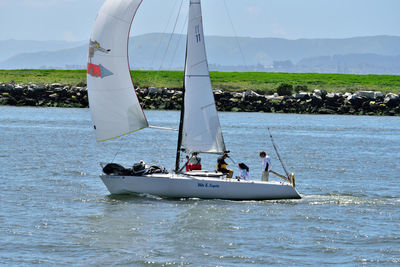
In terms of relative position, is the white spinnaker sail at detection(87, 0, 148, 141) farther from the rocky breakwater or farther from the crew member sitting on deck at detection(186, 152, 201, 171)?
the rocky breakwater

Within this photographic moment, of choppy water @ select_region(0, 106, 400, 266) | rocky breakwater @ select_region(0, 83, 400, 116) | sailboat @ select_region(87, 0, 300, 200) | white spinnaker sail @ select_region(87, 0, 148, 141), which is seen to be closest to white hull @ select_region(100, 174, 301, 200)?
sailboat @ select_region(87, 0, 300, 200)

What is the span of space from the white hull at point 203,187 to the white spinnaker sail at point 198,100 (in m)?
1.80

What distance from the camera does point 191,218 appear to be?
21875 mm

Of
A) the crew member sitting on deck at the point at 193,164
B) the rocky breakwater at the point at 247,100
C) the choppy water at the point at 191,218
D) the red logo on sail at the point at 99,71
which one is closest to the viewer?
the choppy water at the point at 191,218

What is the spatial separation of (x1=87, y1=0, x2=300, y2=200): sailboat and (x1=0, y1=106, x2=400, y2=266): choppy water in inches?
18.1

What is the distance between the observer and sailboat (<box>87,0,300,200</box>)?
24234 millimetres

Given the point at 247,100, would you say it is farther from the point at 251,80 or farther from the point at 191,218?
the point at 191,218

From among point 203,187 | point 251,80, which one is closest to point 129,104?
point 203,187

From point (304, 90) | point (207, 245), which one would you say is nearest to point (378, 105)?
point (304, 90)

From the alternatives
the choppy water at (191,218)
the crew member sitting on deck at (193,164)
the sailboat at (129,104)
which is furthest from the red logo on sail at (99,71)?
the choppy water at (191,218)

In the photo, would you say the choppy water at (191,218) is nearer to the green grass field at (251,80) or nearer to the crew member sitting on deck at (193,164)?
the crew member sitting on deck at (193,164)

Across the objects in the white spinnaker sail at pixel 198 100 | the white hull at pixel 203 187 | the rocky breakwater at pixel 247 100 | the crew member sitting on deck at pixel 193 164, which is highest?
the white spinnaker sail at pixel 198 100

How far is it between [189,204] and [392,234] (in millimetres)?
6733

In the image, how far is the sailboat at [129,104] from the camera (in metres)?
24.2
